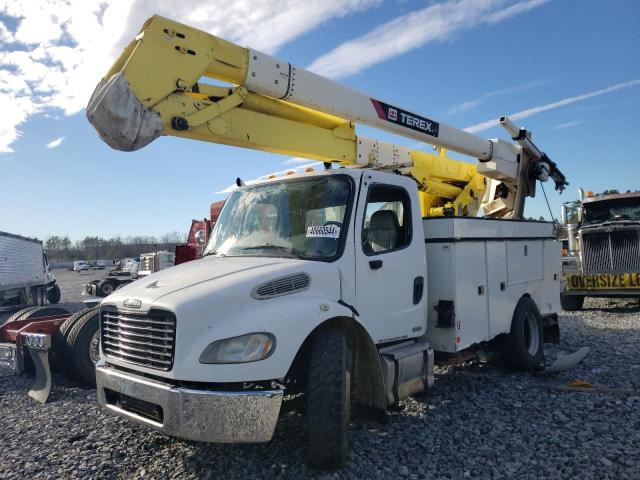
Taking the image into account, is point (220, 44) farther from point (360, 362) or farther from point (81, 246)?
point (81, 246)

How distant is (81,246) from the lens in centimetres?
10300

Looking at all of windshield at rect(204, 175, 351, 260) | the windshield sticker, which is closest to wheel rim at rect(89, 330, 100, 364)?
windshield at rect(204, 175, 351, 260)

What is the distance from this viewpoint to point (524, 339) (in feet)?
21.5

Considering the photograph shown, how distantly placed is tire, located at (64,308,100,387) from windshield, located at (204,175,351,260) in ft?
8.27

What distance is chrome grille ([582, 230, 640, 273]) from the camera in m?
11.8

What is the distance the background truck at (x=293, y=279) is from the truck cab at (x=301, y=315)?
0.01m

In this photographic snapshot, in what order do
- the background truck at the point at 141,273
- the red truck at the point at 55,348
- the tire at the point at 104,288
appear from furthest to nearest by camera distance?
1. the tire at the point at 104,288
2. the background truck at the point at 141,273
3. the red truck at the point at 55,348

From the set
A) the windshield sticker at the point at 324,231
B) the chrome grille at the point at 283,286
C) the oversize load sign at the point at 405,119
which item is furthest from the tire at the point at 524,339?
the chrome grille at the point at 283,286

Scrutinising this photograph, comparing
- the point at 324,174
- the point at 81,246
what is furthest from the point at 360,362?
the point at 81,246

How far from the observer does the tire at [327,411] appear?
3529mm

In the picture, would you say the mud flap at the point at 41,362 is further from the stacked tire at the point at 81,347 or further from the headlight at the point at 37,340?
the stacked tire at the point at 81,347

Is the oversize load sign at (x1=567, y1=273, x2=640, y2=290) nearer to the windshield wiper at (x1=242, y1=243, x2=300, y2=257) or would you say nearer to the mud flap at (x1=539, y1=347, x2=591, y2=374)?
the mud flap at (x1=539, y1=347, x2=591, y2=374)

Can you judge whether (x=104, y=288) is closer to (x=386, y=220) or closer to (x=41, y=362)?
(x=41, y=362)

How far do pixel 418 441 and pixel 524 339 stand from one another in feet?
10.0
